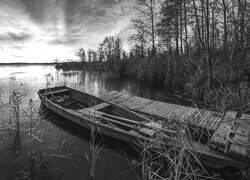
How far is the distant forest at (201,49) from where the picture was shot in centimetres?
707

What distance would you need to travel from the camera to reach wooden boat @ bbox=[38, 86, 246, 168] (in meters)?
2.84

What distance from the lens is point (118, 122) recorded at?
14.6 feet

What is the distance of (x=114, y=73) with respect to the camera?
2133cm

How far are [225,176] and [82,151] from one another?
11.4 feet

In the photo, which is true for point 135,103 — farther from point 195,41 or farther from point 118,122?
point 195,41

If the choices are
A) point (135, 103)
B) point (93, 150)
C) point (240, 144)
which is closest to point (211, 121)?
point (240, 144)

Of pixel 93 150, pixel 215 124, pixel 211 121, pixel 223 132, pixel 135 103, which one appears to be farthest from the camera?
pixel 135 103

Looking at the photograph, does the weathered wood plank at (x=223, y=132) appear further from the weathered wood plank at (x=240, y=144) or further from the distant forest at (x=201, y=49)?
the distant forest at (x=201, y=49)

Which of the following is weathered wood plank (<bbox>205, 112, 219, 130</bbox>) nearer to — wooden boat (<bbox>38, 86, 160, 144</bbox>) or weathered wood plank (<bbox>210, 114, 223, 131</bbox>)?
weathered wood plank (<bbox>210, 114, 223, 131</bbox>)

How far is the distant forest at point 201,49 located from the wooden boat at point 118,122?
236cm

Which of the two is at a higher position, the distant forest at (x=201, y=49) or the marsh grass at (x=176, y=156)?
the distant forest at (x=201, y=49)

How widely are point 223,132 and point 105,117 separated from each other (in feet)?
10.8

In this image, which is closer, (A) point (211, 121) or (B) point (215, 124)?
(B) point (215, 124)

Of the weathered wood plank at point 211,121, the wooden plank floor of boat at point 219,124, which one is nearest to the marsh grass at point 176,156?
the wooden plank floor of boat at point 219,124
